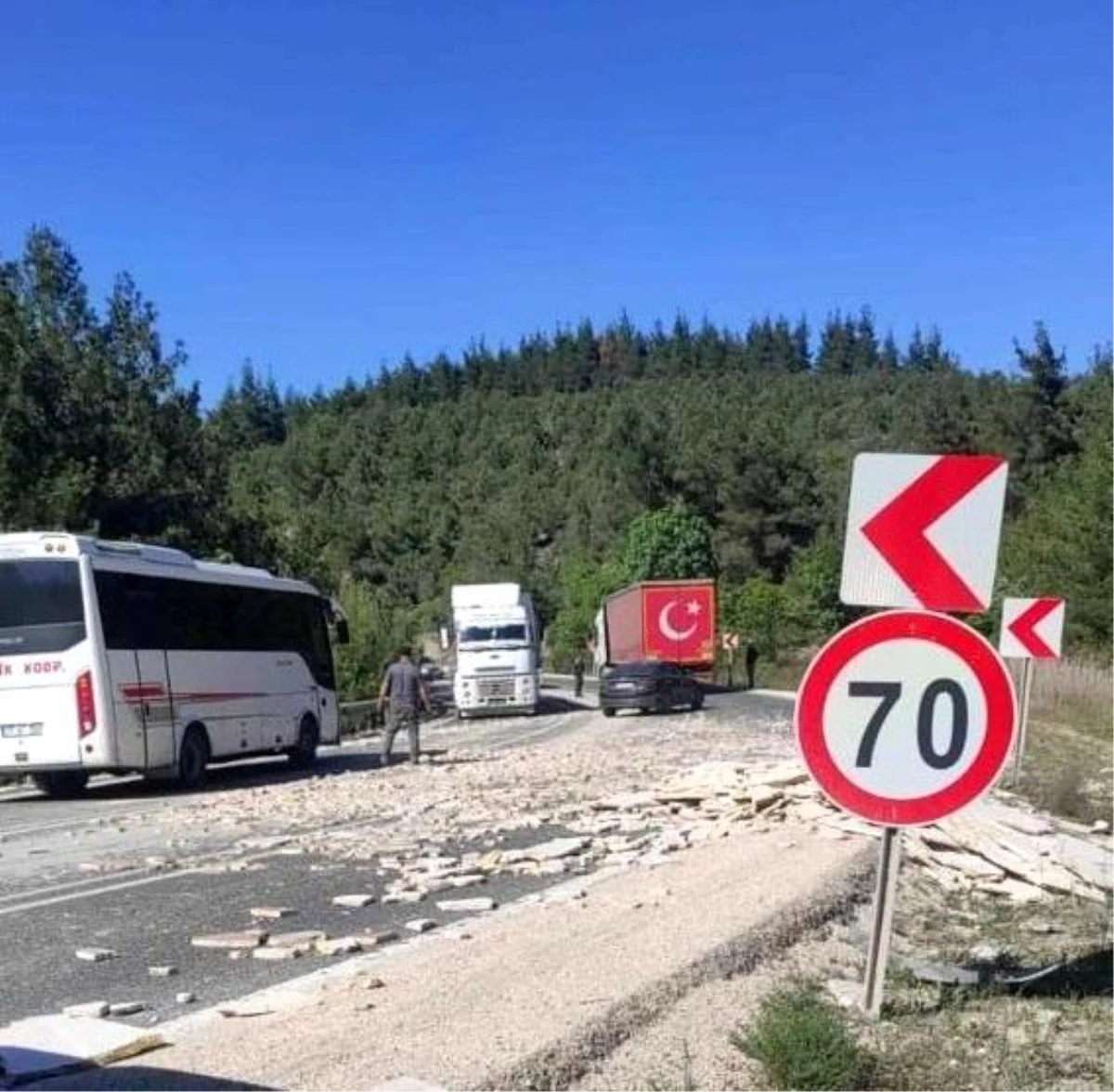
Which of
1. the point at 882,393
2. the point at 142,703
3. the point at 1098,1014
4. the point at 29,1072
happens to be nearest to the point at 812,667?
the point at 1098,1014

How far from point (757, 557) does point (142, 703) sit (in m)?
80.9

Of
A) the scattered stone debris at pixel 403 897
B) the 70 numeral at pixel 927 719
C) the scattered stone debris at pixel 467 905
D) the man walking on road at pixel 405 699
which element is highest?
the 70 numeral at pixel 927 719

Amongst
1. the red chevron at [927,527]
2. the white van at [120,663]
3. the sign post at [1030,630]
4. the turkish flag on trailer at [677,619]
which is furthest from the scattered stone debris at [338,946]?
the turkish flag on trailer at [677,619]

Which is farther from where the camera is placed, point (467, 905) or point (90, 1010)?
point (467, 905)

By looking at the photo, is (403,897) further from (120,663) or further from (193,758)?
(193,758)

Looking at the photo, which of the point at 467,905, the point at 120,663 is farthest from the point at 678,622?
the point at 467,905

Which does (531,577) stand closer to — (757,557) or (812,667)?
(757,557)

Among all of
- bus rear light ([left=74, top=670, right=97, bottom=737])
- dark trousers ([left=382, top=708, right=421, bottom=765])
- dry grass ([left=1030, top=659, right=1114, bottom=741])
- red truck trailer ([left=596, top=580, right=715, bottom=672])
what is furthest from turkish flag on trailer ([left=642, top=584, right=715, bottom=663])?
bus rear light ([left=74, top=670, right=97, bottom=737])

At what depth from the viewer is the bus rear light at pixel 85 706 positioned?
20047mm

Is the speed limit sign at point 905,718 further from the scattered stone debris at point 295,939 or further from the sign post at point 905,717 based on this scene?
the scattered stone debris at point 295,939

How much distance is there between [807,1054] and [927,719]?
1.54 metres

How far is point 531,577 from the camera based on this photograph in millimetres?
128125

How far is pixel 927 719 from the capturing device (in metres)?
6.72

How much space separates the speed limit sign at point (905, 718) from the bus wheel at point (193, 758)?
16.6 meters
